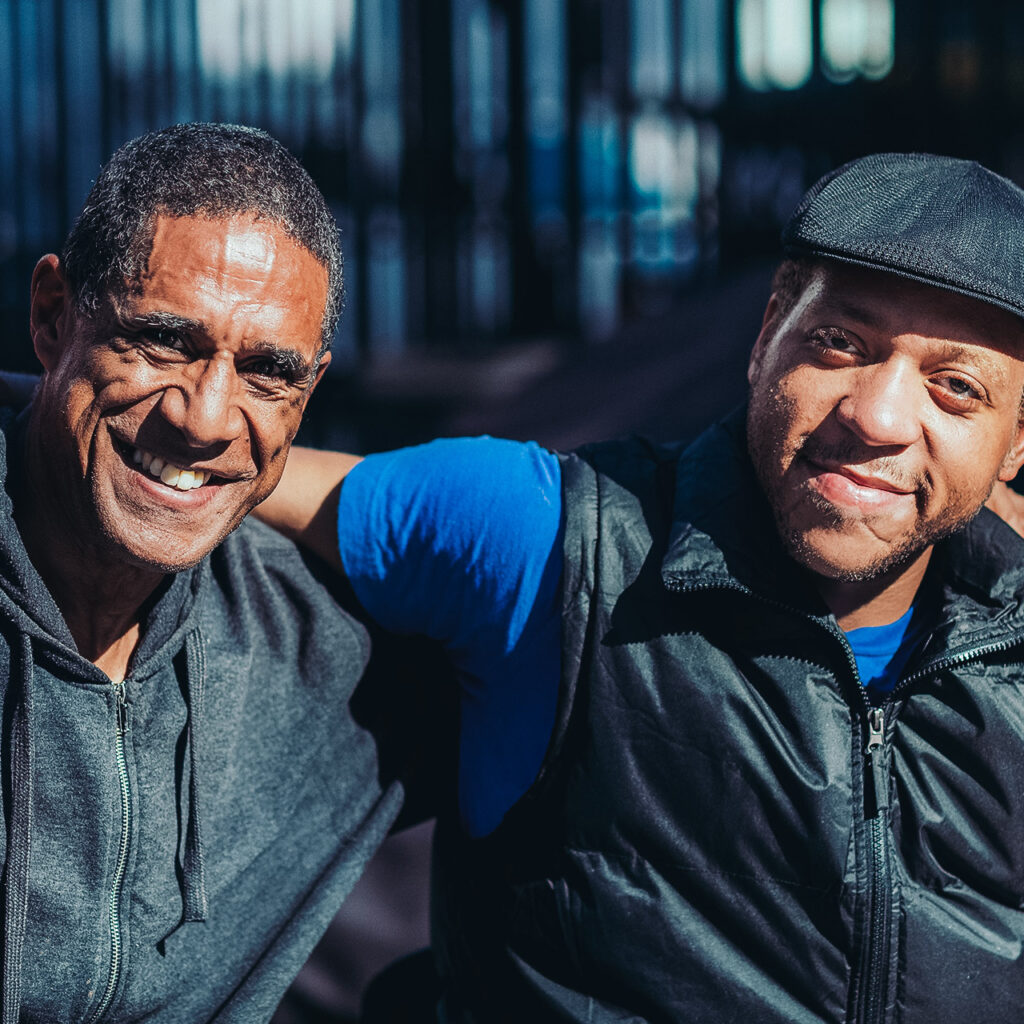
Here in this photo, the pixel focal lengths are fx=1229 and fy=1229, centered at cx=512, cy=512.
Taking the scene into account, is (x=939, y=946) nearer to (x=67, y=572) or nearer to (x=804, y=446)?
(x=804, y=446)

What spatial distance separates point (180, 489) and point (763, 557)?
2.96 ft

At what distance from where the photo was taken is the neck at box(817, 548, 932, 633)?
2115 mm

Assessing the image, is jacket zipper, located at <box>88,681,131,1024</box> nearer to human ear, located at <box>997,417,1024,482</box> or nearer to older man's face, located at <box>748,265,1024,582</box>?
older man's face, located at <box>748,265,1024,582</box>

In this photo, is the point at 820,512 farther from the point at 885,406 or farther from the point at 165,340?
the point at 165,340

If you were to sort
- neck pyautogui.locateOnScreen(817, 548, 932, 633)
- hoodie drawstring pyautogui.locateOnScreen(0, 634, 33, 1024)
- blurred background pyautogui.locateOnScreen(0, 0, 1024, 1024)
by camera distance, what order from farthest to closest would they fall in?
blurred background pyautogui.locateOnScreen(0, 0, 1024, 1024) → neck pyautogui.locateOnScreen(817, 548, 932, 633) → hoodie drawstring pyautogui.locateOnScreen(0, 634, 33, 1024)

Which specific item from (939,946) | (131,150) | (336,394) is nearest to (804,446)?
(939,946)

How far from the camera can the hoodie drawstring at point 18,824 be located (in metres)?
1.77

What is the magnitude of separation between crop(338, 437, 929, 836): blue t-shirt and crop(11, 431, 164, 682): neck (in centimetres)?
37

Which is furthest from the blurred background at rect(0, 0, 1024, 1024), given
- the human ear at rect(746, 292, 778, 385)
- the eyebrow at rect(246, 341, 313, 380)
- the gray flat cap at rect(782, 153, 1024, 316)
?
the eyebrow at rect(246, 341, 313, 380)

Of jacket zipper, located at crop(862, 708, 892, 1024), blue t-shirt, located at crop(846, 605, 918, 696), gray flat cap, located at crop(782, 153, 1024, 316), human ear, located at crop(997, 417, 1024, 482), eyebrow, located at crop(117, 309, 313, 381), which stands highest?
gray flat cap, located at crop(782, 153, 1024, 316)

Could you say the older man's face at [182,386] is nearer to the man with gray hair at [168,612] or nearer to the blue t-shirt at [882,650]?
the man with gray hair at [168,612]

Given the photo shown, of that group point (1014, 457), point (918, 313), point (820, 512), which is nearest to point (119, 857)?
point (820, 512)

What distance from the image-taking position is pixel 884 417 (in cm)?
184

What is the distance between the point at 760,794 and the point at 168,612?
0.97 meters
